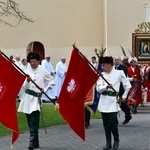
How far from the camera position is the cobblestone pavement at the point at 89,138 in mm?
10969

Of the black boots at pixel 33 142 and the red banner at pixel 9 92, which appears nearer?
the red banner at pixel 9 92

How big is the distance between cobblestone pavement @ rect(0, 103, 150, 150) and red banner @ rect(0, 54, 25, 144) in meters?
0.97

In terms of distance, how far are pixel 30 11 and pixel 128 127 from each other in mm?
14884

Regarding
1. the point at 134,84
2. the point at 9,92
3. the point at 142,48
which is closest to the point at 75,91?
the point at 9,92

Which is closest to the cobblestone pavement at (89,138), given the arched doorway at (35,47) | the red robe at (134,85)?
the red robe at (134,85)

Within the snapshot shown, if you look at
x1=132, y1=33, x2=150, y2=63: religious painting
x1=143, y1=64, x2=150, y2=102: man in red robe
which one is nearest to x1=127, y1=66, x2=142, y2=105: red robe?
x1=143, y1=64, x2=150, y2=102: man in red robe

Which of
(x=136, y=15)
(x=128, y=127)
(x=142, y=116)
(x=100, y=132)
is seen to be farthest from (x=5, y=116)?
(x=136, y=15)

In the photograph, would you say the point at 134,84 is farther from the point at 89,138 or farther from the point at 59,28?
the point at 59,28

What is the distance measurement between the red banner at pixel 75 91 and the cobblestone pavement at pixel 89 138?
2.47 feet

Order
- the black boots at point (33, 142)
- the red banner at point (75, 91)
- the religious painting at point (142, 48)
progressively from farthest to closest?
the religious painting at point (142, 48) < the black boots at point (33, 142) < the red banner at point (75, 91)

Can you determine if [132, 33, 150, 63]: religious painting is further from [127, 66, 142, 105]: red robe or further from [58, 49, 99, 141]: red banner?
[58, 49, 99, 141]: red banner

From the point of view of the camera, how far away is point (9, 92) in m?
10.2

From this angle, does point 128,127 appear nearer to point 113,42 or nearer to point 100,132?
point 100,132

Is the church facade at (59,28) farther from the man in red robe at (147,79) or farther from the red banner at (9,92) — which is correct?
the red banner at (9,92)
